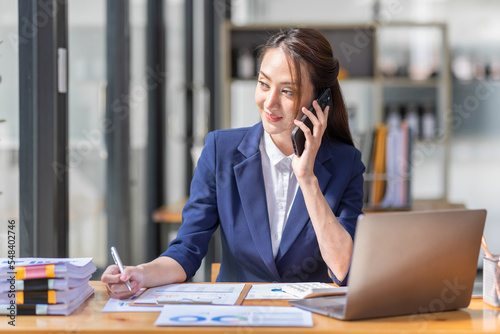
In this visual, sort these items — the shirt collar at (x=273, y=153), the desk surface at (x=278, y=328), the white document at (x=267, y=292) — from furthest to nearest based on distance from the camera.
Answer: the shirt collar at (x=273, y=153) < the white document at (x=267, y=292) < the desk surface at (x=278, y=328)

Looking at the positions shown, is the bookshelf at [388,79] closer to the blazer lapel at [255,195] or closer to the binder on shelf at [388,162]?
the binder on shelf at [388,162]

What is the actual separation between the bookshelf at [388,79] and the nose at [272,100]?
2.97 meters

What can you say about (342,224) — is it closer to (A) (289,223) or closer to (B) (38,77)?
(A) (289,223)

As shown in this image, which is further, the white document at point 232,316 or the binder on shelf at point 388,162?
the binder on shelf at point 388,162

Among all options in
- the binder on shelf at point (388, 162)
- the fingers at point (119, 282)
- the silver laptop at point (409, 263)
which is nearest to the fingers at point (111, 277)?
the fingers at point (119, 282)

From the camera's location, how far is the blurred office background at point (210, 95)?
2.84 m

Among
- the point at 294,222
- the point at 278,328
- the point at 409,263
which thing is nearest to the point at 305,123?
the point at 294,222

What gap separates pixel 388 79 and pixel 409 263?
4.13 meters

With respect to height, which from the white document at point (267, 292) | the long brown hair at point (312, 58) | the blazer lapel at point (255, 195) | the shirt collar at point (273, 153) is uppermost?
the long brown hair at point (312, 58)

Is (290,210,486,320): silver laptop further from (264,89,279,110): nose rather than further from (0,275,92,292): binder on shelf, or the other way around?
(264,89,279,110): nose

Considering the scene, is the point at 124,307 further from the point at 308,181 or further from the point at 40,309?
the point at 308,181

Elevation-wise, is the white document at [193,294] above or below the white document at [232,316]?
below

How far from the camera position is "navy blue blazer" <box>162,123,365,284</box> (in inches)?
73.5

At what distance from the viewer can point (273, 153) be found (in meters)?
1.98
